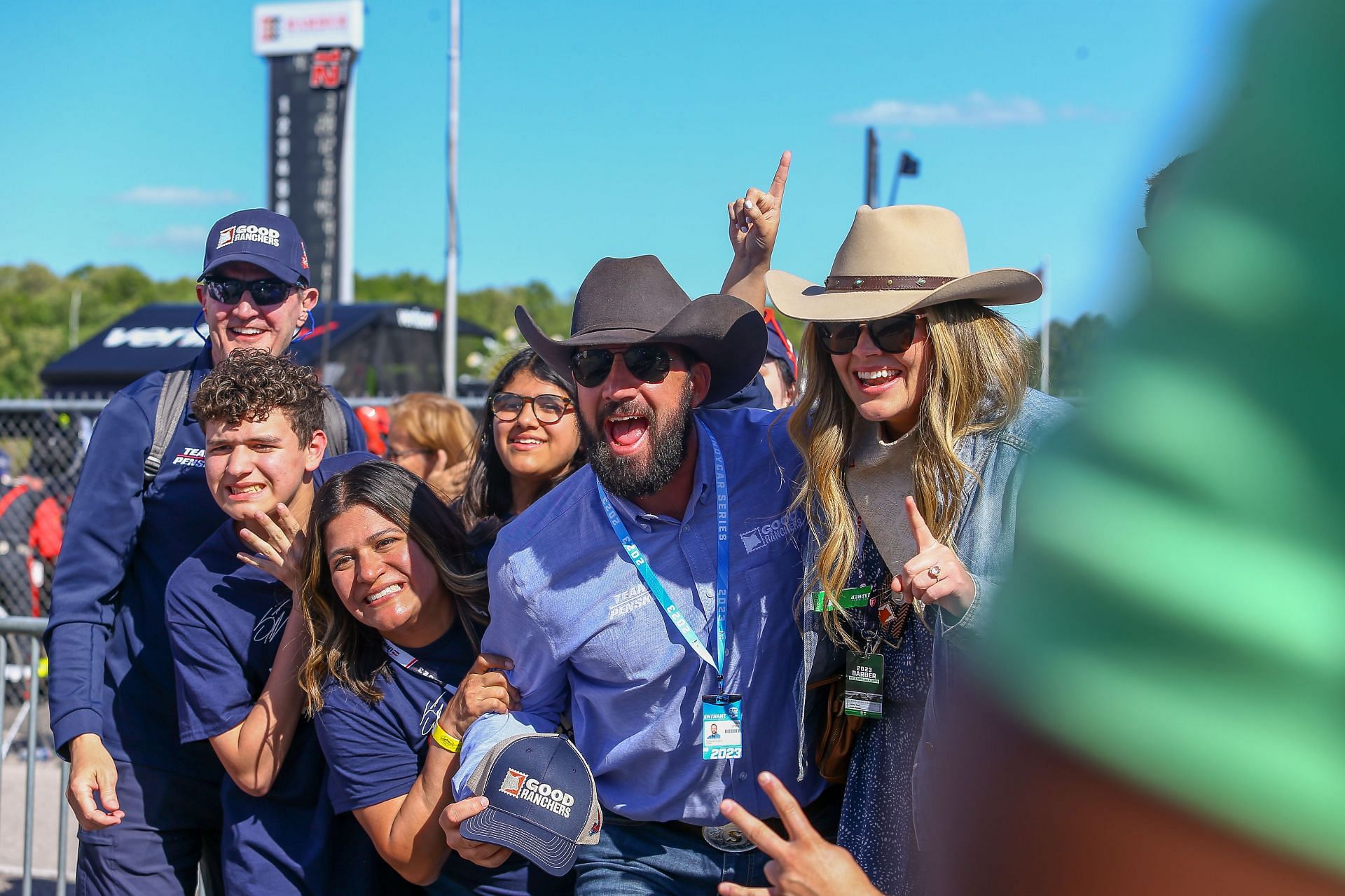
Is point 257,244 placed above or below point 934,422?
above

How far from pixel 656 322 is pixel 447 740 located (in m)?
1.24

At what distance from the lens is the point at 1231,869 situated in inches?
19.8

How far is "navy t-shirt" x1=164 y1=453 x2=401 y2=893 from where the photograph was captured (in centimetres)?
325

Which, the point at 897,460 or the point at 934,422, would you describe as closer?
the point at 934,422

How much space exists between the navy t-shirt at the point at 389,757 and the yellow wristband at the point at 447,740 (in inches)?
6.8

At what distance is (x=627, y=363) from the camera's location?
311 cm

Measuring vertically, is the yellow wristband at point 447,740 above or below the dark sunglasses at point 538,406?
below

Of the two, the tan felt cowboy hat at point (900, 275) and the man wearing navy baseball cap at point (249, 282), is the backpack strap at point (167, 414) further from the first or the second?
the tan felt cowboy hat at point (900, 275)

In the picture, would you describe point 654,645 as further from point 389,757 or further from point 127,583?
point 127,583

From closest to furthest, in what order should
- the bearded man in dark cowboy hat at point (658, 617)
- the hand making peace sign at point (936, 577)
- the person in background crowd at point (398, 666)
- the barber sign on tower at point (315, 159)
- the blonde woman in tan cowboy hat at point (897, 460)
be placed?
the hand making peace sign at point (936, 577) → the blonde woman in tan cowboy hat at point (897, 460) → the bearded man in dark cowboy hat at point (658, 617) → the person in background crowd at point (398, 666) → the barber sign on tower at point (315, 159)

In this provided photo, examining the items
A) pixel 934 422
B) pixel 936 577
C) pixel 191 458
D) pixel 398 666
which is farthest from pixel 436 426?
pixel 936 577

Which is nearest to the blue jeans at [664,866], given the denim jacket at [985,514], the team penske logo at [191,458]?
the denim jacket at [985,514]

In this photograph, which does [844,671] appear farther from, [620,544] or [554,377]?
[554,377]

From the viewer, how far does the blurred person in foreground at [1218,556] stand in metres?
0.50
